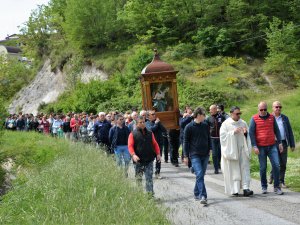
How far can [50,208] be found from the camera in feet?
25.9

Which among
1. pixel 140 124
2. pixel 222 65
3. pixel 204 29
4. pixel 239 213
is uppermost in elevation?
pixel 204 29

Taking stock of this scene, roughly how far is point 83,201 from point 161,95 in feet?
43.0

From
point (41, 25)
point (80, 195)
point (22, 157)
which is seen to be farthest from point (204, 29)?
point (80, 195)

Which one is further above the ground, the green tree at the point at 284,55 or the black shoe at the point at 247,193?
the green tree at the point at 284,55

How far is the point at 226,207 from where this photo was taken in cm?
1014

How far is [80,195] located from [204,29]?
3930cm

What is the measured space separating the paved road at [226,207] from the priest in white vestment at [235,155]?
12.4 inches

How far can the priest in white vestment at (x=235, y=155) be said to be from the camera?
11.5 metres

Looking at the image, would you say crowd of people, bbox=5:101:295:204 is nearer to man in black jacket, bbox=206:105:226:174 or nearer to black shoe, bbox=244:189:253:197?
black shoe, bbox=244:189:253:197

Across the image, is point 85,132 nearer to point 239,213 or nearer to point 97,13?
point 239,213

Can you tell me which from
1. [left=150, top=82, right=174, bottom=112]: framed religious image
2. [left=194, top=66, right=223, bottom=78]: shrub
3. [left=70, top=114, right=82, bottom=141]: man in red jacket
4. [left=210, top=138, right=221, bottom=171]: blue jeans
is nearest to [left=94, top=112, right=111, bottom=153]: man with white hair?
[left=210, top=138, right=221, bottom=171]: blue jeans

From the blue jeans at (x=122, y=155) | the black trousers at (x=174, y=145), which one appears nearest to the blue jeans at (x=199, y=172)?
the blue jeans at (x=122, y=155)

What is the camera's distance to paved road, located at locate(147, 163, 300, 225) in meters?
8.70

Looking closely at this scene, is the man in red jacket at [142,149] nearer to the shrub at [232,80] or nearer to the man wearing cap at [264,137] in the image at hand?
the man wearing cap at [264,137]
